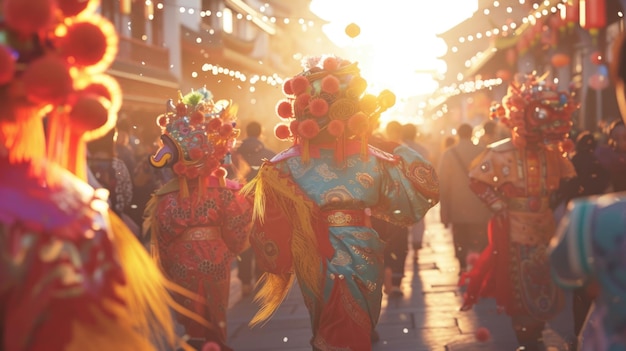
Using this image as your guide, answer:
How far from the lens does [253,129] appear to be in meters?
11.3

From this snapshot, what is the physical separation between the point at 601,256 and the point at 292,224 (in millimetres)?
3108

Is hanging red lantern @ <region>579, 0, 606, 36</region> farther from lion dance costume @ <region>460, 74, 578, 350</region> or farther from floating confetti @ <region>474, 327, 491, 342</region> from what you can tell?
floating confetti @ <region>474, 327, 491, 342</region>

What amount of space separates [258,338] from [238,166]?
3.18 meters

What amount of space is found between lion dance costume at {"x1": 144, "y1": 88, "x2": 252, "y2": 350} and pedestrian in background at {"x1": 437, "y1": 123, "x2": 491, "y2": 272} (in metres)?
5.20

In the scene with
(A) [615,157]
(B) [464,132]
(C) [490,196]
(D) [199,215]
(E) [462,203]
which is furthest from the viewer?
(B) [464,132]

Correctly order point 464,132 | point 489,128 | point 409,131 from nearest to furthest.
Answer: point 464,132
point 409,131
point 489,128

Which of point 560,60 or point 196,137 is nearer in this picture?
point 196,137

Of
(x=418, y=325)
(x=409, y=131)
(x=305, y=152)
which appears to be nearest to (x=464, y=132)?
(x=409, y=131)

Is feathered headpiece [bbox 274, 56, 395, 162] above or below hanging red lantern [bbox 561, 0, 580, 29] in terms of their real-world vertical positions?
below

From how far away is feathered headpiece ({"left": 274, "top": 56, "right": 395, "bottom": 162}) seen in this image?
5.64 metres

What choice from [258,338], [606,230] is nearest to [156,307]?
[606,230]

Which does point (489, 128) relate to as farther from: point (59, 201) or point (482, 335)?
point (59, 201)

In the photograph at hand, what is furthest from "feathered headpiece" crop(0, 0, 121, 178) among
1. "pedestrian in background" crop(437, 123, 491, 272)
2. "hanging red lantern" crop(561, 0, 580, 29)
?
"hanging red lantern" crop(561, 0, 580, 29)

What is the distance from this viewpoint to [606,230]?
8.38ft
